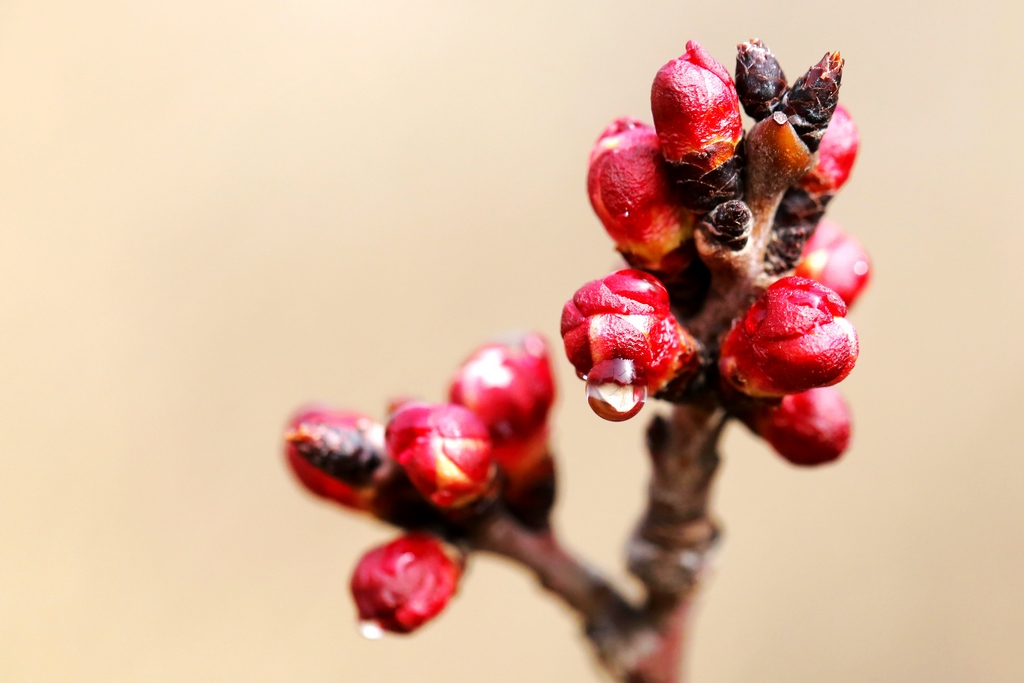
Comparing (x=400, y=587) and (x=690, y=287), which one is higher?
(x=690, y=287)

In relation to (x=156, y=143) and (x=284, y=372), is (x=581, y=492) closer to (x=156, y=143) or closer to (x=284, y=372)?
(x=284, y=372)

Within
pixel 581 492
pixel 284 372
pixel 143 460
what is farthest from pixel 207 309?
pixel 581 492

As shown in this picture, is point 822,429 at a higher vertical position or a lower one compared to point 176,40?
lower

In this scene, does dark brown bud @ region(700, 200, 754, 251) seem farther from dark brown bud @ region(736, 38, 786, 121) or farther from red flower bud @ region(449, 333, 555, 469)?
red flower bud @ region(449, 333, 555, 469)

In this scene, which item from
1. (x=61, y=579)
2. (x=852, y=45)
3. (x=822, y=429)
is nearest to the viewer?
(x=822, y=429)

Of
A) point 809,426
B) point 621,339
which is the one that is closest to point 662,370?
point 621,339

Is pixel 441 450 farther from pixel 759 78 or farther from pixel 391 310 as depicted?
pixel 391 310
